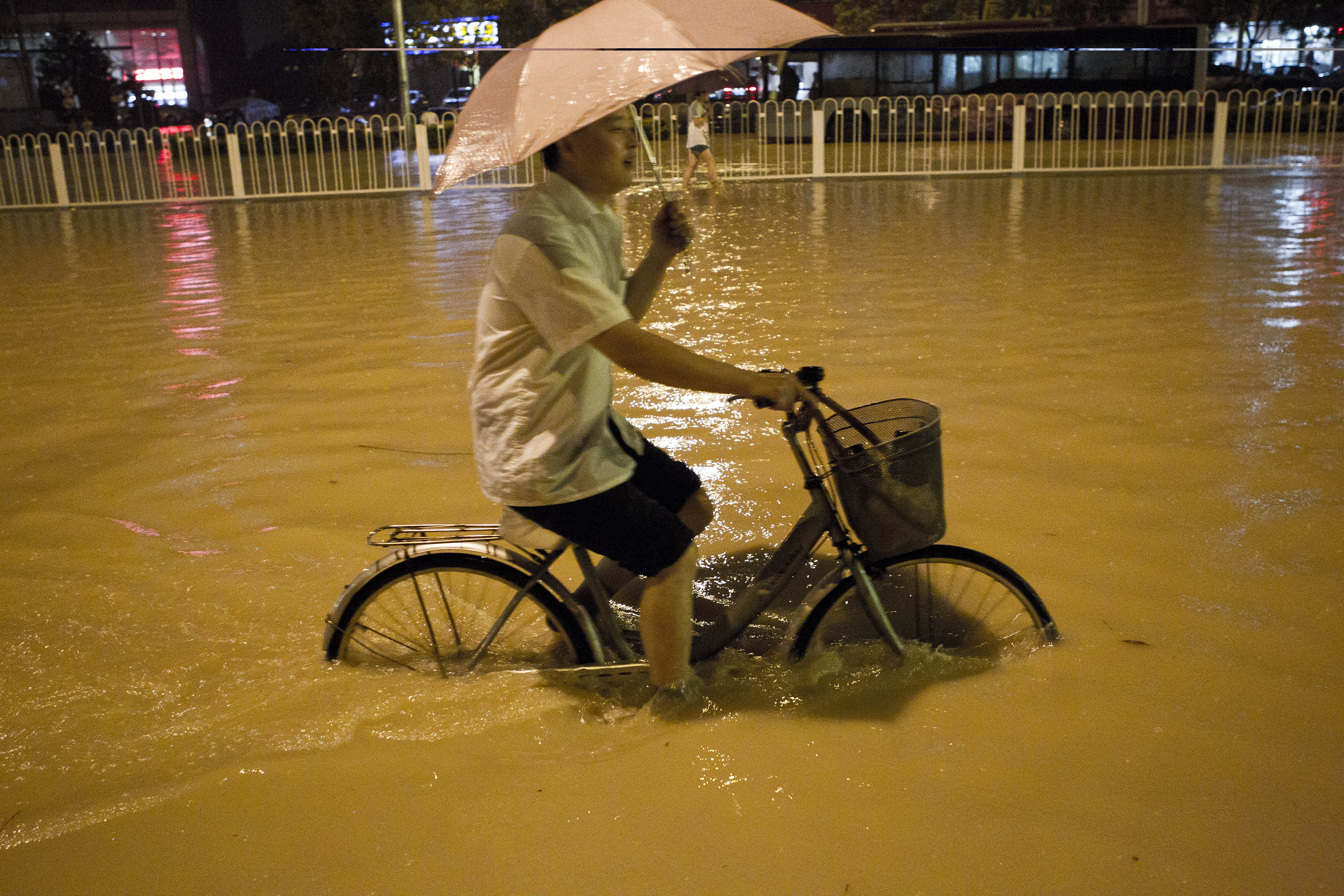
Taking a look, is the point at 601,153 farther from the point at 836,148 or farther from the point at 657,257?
the point at 836,148

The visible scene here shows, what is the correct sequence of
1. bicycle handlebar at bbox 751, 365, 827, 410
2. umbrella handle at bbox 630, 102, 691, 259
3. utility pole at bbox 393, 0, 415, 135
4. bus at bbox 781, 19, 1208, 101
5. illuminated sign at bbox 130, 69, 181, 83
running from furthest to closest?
illuminated sign at bbox 130, 69, 181, 83 < bus at bbox 781, 19, 1208, 101 < utility pole at bbox 393, 0, 415, 135 < umbrella handle at bbox 630, 102, 691, 259 < bicycle handlebar at bbox 751, 365, 827, 410

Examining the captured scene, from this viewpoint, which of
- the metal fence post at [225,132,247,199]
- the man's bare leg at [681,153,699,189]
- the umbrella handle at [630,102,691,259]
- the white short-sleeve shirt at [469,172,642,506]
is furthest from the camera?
the metal fence post at [225,132,247,199]

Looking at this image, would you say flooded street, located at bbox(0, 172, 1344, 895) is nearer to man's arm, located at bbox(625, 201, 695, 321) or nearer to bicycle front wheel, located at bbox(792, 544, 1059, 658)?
bicycle front wheel, located at bbox(792, 544, 1059, 658)

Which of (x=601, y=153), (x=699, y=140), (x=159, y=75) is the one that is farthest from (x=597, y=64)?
(x=159, y=75)

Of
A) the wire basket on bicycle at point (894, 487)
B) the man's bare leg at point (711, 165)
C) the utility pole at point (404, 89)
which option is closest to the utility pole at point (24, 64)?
the utility pole at point (404, 89)

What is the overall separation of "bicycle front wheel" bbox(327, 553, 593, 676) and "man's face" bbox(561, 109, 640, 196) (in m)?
1.05

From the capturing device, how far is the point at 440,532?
3.18m

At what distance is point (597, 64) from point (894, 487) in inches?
49.2

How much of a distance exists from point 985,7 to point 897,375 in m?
43.6

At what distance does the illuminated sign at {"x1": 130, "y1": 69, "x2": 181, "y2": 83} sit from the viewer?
55031 mm

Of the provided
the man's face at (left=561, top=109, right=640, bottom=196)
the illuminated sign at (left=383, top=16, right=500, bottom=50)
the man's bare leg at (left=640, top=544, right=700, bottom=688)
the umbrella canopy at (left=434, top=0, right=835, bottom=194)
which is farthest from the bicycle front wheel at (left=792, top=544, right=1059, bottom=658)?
the illuminated sign at (left=383, top=16, right=500, bottom=50)

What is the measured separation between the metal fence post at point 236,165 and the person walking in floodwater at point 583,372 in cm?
1665

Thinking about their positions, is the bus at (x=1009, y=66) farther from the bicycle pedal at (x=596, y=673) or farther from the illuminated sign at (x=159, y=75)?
the illuminated sign at (x=159, y=75)

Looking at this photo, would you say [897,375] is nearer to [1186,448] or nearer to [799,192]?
[1186,448]
